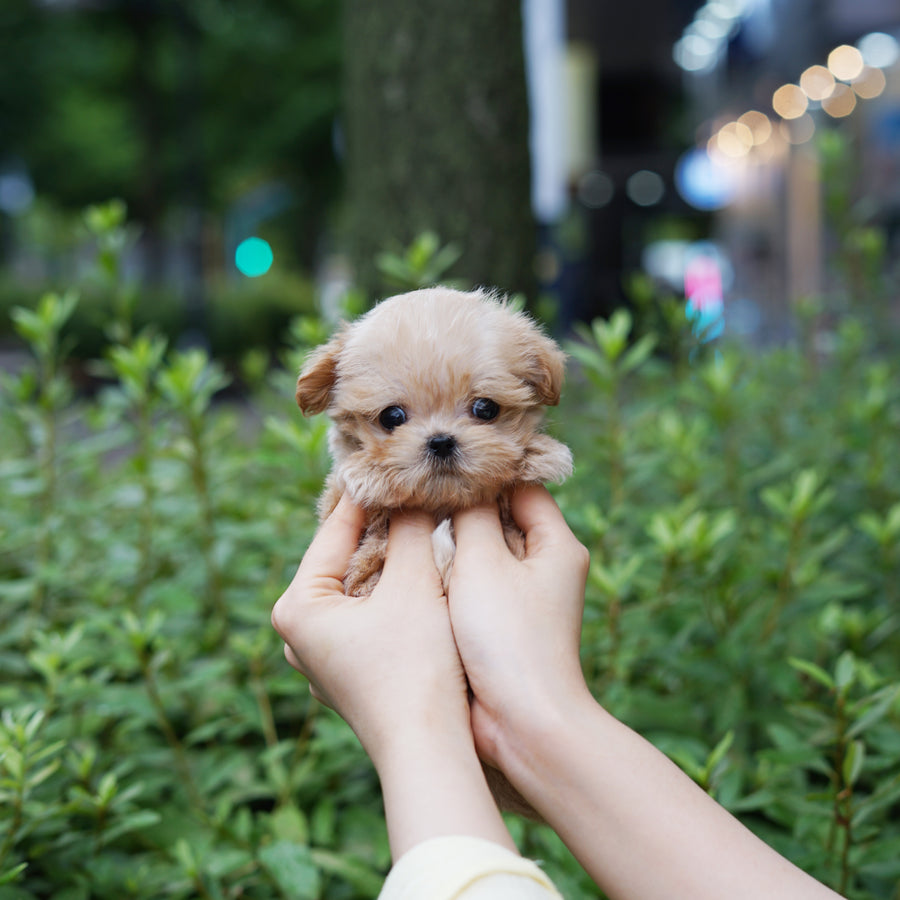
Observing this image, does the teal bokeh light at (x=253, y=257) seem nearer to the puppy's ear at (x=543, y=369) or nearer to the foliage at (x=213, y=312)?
the foliage at (x=213, y=312)

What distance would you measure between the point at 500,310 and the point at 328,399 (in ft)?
1.32

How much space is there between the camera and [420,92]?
339cm

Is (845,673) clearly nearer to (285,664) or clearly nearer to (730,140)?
(285,664)

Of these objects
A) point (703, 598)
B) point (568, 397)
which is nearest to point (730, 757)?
point (703, 598)

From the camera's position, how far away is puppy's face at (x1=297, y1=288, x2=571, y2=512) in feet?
4.94

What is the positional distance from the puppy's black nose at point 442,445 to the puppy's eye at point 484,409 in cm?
9

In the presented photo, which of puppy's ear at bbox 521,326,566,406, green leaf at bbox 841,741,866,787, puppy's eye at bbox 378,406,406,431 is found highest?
puppy's ear at bbox 521,326,566,406

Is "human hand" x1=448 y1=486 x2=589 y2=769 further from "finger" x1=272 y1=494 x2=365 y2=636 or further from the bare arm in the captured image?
"finger" x1=272 y1=494 x2=365 y2=636

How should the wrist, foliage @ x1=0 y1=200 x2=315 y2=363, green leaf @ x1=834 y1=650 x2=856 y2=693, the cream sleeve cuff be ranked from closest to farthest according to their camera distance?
the cream sleeve cuff < the wrist < green leaf @ x1=834 y1=650 x2=856 y2=693 < foliage @ x1=0 y1=200 x2=315 y2=363

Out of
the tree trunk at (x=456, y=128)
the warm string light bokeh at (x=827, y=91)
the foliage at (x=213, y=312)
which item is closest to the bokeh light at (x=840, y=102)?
the warm string light bokeh at (x=827, y=91)

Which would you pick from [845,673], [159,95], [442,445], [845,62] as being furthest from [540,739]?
[159,95]

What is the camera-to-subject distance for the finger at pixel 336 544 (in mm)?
1567

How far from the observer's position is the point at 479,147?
10.9ft

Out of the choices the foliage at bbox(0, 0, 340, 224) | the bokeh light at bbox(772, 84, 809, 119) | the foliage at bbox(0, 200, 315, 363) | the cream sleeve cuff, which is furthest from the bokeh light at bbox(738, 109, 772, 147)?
the cream sleeve cuff
